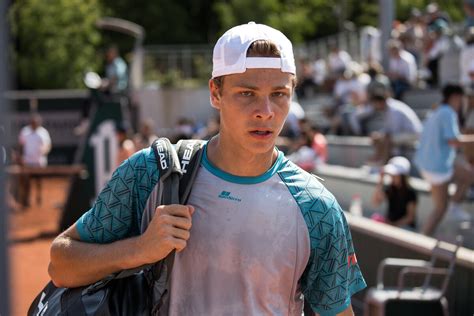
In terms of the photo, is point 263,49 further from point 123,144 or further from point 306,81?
point 306,81

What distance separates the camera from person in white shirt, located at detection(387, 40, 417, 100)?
676 inches

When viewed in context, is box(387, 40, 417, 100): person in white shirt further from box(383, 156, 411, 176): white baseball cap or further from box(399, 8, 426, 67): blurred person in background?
box(383, 156, 411, 176): white baseball cap

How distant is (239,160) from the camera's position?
2795 millimetres

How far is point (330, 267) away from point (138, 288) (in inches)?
22.6

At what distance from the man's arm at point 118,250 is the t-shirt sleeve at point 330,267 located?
44cm

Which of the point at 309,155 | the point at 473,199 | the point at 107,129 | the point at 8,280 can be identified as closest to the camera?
the point at 8,280

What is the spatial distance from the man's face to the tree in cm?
2739

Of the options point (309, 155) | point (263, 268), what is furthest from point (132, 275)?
point (309, 155)

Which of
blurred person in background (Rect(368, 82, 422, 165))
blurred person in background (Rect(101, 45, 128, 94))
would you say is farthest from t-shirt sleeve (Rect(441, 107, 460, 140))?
blurred person in background (Rect(101, 45, 128, 94))

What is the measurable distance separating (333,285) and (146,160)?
0.68 meters

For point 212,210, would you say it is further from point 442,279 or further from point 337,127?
point 337,127

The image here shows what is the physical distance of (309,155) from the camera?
48.9 feet

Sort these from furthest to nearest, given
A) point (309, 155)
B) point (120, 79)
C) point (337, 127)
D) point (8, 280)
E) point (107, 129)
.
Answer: point (120, 79), point (337, 127), point (107, 129), point (309, 155), point (8, 280)

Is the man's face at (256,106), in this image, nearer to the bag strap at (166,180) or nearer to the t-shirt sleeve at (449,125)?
the bag strap at (166,180)
